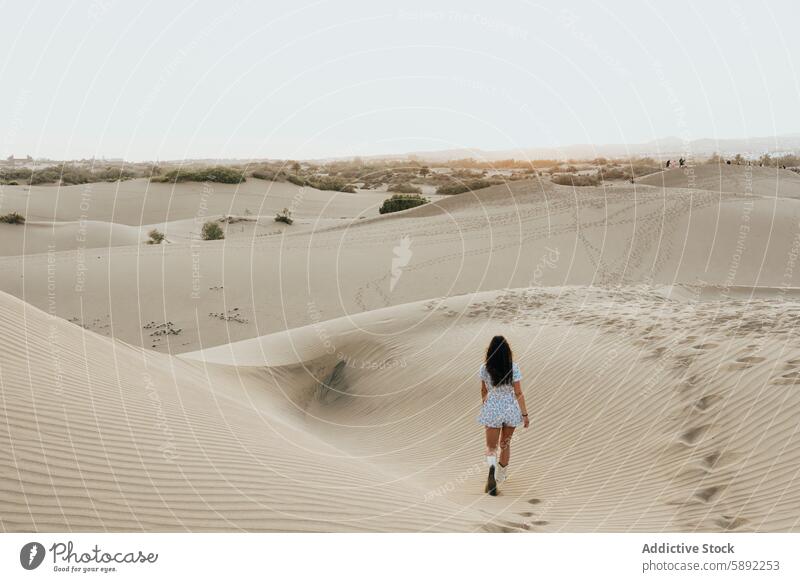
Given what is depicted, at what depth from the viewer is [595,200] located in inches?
1326

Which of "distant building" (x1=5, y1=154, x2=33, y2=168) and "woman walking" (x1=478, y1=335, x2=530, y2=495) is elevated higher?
"distant building" (x1=5, y1=154, x2=33, y2=168)

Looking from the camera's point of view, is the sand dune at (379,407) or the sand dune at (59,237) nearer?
the sand dune at (379,407)

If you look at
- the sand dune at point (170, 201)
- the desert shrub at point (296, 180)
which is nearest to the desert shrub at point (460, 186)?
the sand dune at point (170, 201)

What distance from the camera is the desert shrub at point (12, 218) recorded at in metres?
37.2

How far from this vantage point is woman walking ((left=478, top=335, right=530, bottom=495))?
25.3ft

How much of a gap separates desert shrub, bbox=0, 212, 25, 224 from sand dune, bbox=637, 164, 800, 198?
113ft

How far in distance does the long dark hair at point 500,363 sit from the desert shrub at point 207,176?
50.7 meters

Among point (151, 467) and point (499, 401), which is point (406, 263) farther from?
point (151, 467)

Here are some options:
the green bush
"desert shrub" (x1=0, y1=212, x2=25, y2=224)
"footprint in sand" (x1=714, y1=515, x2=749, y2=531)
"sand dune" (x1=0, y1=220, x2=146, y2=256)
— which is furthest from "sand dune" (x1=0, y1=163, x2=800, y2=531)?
the green bush

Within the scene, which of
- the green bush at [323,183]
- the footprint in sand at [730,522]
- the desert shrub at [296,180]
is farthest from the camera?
the desert shrub at [296,180]

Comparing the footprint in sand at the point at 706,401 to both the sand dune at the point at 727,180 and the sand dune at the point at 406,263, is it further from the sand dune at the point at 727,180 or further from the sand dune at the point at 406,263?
the sand dune at the point at 727,180

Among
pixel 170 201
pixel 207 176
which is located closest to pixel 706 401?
pixel 170 201

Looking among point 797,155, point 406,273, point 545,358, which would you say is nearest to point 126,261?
point 406,273

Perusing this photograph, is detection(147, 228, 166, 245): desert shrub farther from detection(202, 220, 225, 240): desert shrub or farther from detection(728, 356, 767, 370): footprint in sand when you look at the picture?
detection(728, 356, 767, 370): footprint in sand
